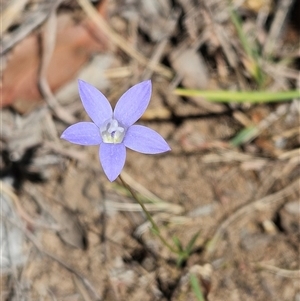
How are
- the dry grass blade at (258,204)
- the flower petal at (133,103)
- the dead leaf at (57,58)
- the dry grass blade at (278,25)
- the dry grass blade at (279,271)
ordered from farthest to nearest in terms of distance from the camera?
1. the dry grass blade at (278,25)
2. the dead leaf at (57,58)
3. the dry grass blade at (258,204)
4. the dry grass blade at (279,271)
5. the flower petal at (133,103)

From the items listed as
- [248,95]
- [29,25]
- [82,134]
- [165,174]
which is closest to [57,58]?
[29,25]

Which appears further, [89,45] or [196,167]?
[89,45]

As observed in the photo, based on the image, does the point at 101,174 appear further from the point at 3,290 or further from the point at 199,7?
the point at 199,7

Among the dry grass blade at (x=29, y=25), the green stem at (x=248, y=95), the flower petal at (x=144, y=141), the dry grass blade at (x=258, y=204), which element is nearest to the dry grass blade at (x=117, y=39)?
the dry grass blade at (x=29, y=25)

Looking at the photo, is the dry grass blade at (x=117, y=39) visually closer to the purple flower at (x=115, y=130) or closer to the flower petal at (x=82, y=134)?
the purple flower at (x=115, y=130)

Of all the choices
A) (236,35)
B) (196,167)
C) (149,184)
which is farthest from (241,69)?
(149,184)

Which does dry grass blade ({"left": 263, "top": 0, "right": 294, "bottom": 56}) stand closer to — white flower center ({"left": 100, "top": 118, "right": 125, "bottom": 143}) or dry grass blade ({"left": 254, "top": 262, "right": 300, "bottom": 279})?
dry grass blade ({"left": 254, "top": 262, "right": 300, "bottom": 279})
